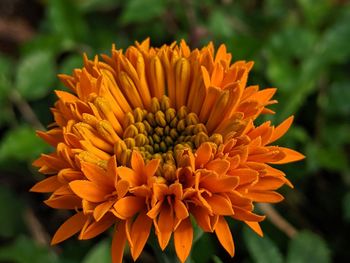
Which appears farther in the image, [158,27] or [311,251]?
[158,27]

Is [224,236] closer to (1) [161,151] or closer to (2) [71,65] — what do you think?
(1) [161,151]

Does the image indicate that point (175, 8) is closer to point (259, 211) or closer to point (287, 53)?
point (287, 53)

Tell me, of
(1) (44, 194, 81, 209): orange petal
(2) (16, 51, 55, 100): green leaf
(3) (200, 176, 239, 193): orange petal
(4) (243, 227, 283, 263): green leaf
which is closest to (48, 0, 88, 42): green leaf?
(2) (16, 51, 55, 100): green leaf

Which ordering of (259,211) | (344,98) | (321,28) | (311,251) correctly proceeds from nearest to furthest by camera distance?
(311,251) < (259,211) < (344,98) < (321,28)

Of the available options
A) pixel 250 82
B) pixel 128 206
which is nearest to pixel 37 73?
pixel 250 82

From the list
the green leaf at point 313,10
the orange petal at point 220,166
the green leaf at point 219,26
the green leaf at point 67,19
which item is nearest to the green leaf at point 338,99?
the green leaf at point 313,10

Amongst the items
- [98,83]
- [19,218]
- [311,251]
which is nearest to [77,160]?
[98,83]

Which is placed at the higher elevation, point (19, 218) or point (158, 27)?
point (158, 27)

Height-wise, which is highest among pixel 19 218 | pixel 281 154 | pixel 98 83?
pixel 98 83

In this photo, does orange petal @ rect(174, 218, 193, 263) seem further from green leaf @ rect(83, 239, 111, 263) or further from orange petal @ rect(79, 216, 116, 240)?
green leaf @ rect(83, 239, 111, 263)
